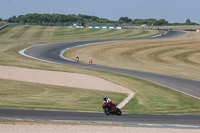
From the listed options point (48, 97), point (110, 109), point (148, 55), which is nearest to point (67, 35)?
point (148, 55)

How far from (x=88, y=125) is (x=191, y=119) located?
22.0 ft

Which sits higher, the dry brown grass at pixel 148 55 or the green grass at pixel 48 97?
the green grass at pixel 48 97

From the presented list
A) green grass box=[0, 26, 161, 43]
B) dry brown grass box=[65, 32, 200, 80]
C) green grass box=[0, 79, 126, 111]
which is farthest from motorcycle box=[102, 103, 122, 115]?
green grass box=[0, 26, 161, 43]

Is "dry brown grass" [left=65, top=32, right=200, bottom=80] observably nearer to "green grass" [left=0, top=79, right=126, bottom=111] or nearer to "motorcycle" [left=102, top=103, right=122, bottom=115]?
"green grass" [left=0, top=79, right=126, bottom=111]

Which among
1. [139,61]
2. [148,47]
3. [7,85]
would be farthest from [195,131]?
[148,47]

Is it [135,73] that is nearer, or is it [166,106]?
[166,106]

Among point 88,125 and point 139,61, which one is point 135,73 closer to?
point 139,61

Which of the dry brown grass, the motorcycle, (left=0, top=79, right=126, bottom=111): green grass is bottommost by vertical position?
the dry brown grass

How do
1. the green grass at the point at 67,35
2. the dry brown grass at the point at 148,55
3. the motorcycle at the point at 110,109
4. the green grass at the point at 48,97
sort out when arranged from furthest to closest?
the green grass at the point at 67,35, the dry brown grass at the point at 148,55, the green grass at the point at 48,97, the motorcycle at the point at 110,109

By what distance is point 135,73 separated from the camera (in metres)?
42.0

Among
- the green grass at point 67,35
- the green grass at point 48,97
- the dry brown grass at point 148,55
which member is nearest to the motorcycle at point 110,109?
the green grass at point 48,97

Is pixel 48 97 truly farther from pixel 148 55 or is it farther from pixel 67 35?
pixel 67 35

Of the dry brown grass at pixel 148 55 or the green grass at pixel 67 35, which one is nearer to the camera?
A: the dry brown grass at pixel 148 55

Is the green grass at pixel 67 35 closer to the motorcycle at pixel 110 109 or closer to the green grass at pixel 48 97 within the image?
the green grass at pixel 48 97
